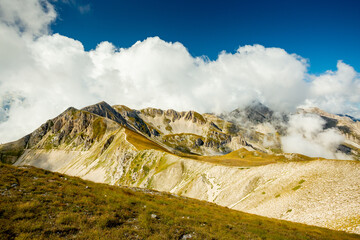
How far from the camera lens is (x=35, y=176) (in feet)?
73.9

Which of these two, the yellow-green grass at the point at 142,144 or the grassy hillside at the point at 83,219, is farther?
the yellow-green grass at the point at 142,144

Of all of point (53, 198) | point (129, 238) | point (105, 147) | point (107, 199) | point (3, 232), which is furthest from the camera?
point (105, 147)

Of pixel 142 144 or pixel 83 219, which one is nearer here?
pixel 83 219

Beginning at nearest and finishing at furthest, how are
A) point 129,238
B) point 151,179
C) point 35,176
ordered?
1. point 129,238
2. point 35,176
3. point 151,179

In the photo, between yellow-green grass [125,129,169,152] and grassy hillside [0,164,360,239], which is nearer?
grassy hillside [0,164,360,239]

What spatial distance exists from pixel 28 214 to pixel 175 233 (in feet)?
36.4

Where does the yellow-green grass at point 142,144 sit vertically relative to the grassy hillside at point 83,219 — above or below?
above

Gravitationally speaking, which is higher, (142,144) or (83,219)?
(142,144)

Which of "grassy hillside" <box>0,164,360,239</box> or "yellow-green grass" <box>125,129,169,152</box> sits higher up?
"yellow-green grass" <box>125,129,169,152</box>

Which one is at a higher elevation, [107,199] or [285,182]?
[285,182]

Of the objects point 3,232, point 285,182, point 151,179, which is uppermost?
point 285,182

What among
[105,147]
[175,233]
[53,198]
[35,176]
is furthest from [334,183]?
[105,147]

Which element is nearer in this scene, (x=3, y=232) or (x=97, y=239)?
(x=3, y=232)

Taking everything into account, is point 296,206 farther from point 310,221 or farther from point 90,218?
point 90,218
